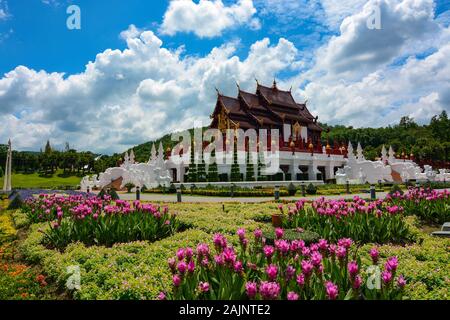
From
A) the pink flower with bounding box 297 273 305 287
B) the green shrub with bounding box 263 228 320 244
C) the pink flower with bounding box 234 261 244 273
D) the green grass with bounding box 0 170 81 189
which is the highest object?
the green grass with bounding box 0 170 81 189

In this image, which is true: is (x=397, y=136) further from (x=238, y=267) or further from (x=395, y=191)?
(x=238, y=267)

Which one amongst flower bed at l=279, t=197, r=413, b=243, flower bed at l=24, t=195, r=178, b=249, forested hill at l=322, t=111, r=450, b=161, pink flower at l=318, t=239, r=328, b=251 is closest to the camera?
pink flower at l=318, t=239, r=328, b=251

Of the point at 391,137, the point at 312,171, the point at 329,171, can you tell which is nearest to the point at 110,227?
the point at 312,171

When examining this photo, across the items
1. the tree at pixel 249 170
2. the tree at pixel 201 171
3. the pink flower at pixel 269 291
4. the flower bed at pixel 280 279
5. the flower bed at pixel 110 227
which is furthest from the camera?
the tree at pixel 201 171

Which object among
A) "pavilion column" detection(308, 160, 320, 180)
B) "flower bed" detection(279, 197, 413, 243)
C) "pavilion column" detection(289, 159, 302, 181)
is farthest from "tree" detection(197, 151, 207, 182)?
"flower bed" detection(279, 197, 413, 243)

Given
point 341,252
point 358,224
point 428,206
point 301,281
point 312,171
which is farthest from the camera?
point 312,171

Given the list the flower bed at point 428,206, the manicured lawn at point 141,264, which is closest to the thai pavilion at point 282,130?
the flower bed at point 428,206

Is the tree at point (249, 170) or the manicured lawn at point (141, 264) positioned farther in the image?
the tree at point (249, 170)

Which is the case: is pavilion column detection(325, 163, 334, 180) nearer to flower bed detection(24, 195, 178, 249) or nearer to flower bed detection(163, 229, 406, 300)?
flower bed detection(24, 195, 178, 249)

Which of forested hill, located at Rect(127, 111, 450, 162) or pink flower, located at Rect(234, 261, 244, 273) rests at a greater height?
forested hill, located at Rect(127, 111, 450, 162)

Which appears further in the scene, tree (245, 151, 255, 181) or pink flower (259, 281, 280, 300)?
tree (245, 151, 255, 181)

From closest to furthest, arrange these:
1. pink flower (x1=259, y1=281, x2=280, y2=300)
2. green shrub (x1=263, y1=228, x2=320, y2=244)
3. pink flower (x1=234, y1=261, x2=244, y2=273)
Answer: pink flower (x1=259, y1=281, x2=280, y2=300)
pink flower (x1=234, y1=261, x2=244, y2=273)
green shrub (x1=263, y1=228, x2=320, y2=244)

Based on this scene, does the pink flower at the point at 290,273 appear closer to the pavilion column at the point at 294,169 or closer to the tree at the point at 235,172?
the tree at the point at 235,172
